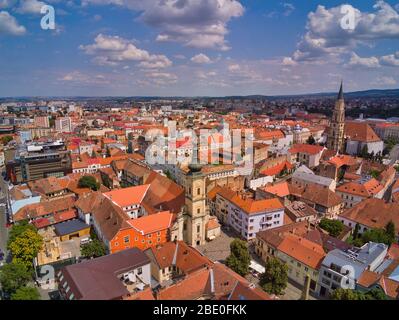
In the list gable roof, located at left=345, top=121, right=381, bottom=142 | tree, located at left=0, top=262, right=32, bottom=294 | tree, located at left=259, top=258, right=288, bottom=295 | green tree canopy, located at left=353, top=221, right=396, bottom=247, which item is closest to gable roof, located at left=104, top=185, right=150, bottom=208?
tree, located at left=0, top=262, right=32, bottom=294

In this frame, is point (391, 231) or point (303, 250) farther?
point (391, 231)

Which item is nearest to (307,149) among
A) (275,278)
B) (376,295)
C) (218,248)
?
(218,248)

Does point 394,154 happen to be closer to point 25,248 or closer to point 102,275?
point 102,275
